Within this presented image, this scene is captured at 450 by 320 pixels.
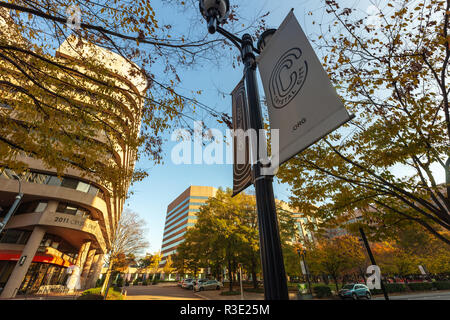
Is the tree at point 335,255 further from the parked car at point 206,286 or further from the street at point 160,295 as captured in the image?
the street at point 160,295

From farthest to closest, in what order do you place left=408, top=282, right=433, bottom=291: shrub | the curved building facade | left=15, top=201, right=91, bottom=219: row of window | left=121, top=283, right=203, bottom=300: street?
left=408, top=282, right=433, bottom=291: shrub
left=15, top=201, right=91, bottom=219: row of window
the curved building facade
left=121, top=283, right=203, bottom=300: street

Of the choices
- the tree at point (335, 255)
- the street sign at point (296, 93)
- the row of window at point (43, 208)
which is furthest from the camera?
the tree at point (335, 255)

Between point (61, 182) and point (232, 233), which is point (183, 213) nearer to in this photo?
point (61, 182)

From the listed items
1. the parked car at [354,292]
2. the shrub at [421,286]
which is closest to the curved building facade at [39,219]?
the parked car at [354,292]

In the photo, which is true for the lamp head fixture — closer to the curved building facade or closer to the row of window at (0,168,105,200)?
the curved building facade

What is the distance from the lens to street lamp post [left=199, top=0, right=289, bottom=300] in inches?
59.8

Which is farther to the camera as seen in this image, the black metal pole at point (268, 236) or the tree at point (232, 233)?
the tree at point (232, 233)

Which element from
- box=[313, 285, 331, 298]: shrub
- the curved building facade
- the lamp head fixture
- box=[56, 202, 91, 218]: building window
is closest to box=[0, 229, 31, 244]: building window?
the curved building facade

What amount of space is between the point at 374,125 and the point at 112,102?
351 inches

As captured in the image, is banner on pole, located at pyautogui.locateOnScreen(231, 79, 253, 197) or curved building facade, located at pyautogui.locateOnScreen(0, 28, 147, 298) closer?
banner on pole, located at pyautogui.locateOnScreen(231, 79, 253, 197)

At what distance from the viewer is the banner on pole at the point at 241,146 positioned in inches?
90.8
